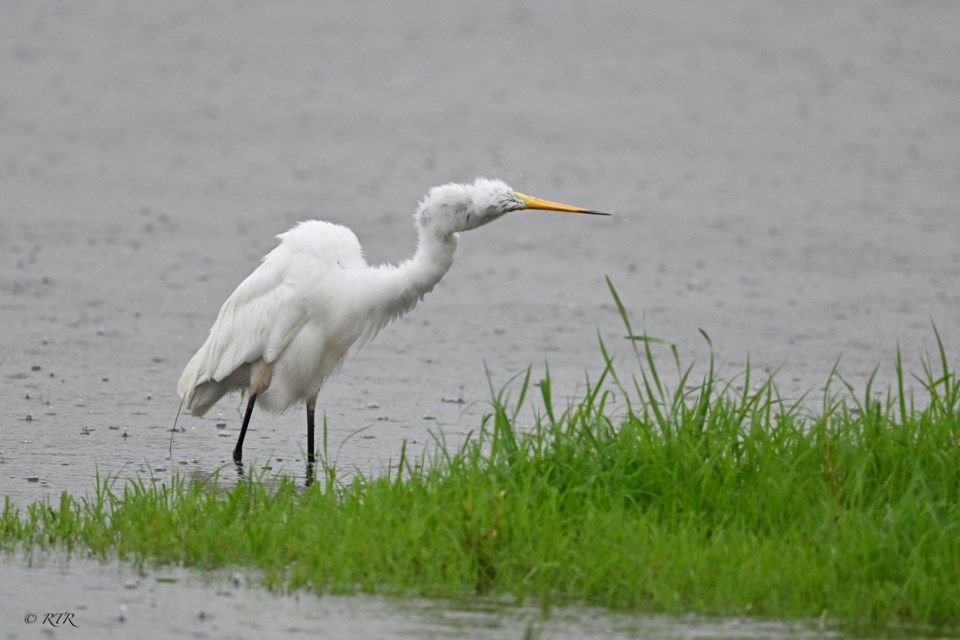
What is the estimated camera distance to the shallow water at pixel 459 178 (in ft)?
31.5

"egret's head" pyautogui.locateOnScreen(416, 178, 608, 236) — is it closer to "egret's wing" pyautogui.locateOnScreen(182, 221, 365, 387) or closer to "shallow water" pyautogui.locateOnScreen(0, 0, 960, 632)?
"egret's wing" pyautogui.locateOnScreen(182, 221, 365, 387)

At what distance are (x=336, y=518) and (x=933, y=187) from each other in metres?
11.4

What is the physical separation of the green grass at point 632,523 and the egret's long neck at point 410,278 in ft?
3.46

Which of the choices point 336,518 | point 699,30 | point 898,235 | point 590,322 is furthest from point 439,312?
point 699,30

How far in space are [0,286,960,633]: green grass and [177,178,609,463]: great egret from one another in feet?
3.86

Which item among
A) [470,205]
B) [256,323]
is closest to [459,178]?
[256,323]

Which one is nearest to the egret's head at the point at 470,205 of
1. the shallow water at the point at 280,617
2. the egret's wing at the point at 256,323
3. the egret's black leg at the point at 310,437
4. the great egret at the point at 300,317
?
the great egret at the point at 300,317

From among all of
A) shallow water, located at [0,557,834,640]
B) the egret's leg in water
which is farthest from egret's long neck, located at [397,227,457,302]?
shallow water, located at [0,557,834,640]

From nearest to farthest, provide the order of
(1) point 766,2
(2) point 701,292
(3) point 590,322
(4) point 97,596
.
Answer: (4) point 97,596
(3) point 590,322
(2) point 701,292
(1) point 766,2

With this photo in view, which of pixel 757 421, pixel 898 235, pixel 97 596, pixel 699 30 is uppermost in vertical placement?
pixel 699 30

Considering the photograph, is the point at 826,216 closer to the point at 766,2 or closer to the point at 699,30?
the point at 699,30

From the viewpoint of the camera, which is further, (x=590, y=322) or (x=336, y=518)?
(x=590, y=322)

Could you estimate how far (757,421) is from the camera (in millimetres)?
6242

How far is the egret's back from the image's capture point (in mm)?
7715
